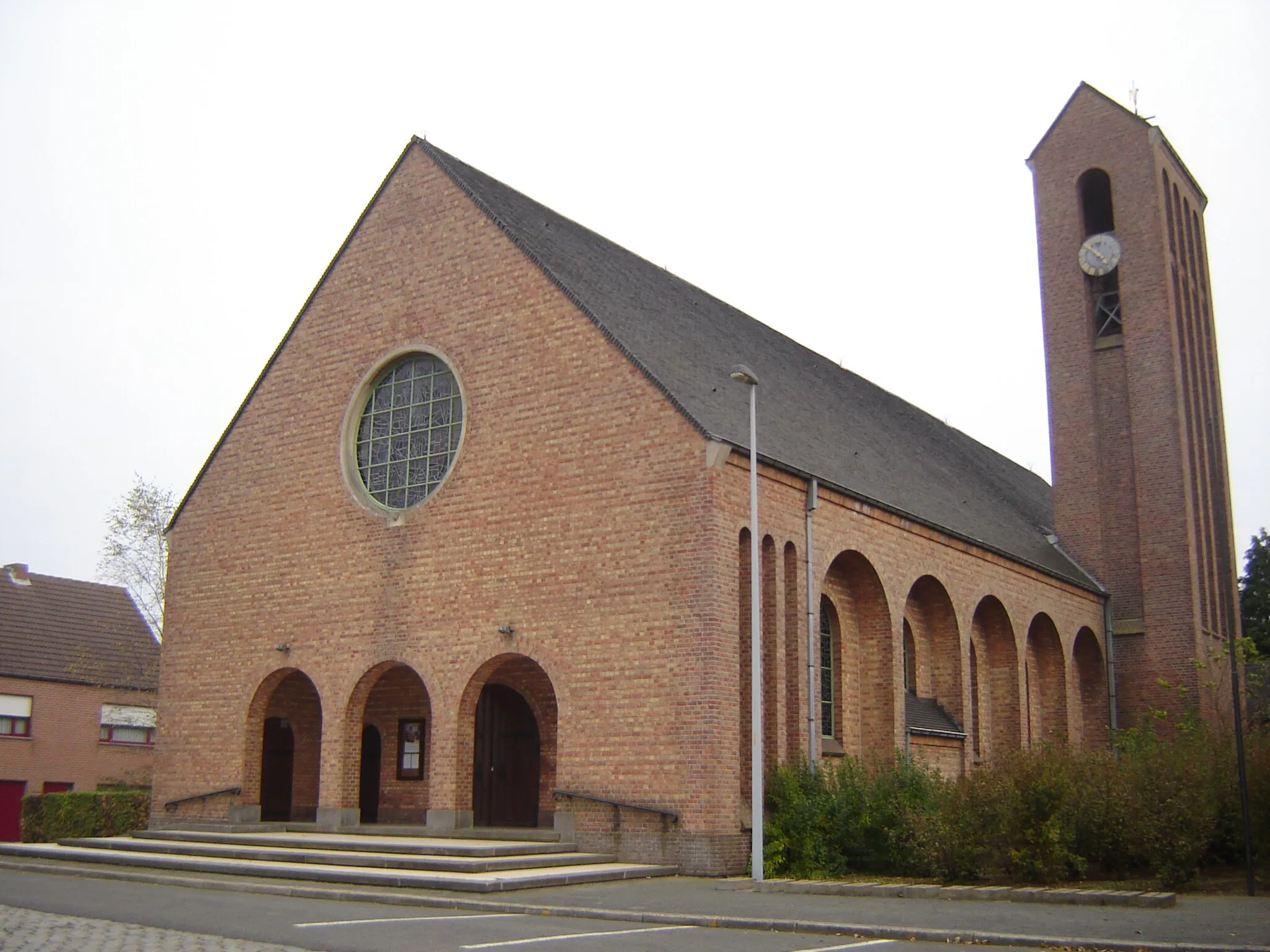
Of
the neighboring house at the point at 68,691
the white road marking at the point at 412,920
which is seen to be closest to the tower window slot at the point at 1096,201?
the white road marking at the point at 412,920

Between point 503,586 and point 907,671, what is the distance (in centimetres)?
980

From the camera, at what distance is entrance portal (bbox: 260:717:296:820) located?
26.8 metres

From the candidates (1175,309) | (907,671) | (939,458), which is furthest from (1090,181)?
(907,671)

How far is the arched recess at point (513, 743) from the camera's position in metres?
23.0

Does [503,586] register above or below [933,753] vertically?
above

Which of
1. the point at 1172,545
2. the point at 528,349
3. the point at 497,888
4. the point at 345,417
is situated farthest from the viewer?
the point at 1172,545

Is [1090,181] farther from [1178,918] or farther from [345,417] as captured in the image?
[1178,918]

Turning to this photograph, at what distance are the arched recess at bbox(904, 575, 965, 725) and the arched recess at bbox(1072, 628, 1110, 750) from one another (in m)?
6.87

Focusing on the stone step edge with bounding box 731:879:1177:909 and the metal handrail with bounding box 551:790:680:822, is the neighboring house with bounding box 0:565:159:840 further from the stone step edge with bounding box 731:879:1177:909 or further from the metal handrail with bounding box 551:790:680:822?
the stone step edge with bounding box 731:879:1177:909

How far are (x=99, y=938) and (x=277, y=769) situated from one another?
Result: 15.3 m

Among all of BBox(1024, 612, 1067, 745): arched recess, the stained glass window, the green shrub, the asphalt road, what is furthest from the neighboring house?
BBox(1024, 612, 1067, 745): arched recess

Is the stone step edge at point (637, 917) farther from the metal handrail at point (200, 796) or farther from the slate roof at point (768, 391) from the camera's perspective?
the slate roof at point (768, 391)

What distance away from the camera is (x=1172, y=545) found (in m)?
33.3

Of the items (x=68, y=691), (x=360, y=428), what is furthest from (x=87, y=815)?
(x=68, y=691)
